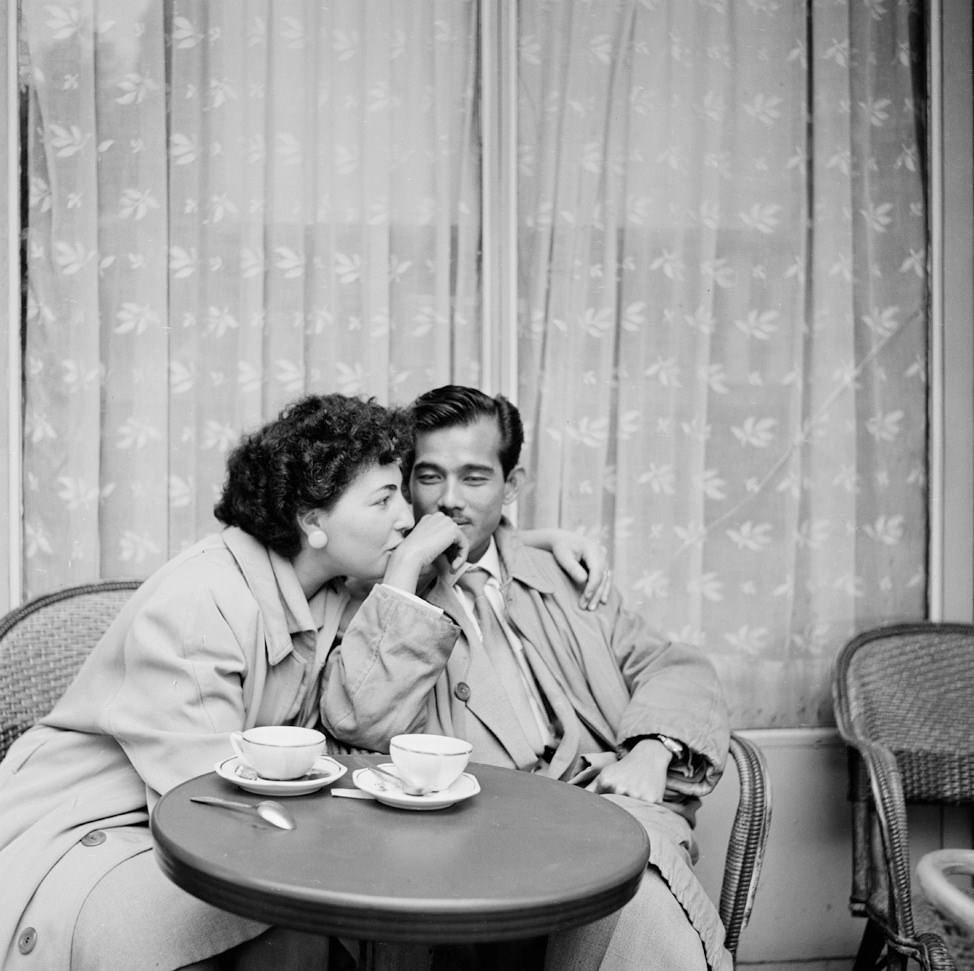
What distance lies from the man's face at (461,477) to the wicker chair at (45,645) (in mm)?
797

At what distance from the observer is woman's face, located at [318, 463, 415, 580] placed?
2.45m

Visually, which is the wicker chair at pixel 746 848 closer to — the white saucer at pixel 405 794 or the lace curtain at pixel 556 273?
the white saucer at pixel 405 794

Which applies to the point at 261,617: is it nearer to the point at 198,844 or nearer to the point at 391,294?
the point at 198,844

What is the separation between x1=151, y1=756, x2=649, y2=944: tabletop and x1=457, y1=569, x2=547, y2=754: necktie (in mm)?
751

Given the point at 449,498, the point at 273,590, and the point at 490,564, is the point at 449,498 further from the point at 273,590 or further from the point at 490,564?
the point at 273,590

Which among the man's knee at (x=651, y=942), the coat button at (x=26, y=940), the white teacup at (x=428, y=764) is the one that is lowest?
the man's knee at (x=651, y=942)

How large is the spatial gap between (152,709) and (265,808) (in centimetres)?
45

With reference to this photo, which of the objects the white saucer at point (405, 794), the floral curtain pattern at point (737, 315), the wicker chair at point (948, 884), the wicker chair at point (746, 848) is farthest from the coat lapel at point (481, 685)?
the wicker chair at point (948, 884)

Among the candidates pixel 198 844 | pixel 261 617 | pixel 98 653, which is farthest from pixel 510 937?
pixel 98 653

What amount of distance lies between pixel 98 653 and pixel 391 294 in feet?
4.49

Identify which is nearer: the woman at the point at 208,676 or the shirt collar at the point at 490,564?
the woman at the point at 208,676

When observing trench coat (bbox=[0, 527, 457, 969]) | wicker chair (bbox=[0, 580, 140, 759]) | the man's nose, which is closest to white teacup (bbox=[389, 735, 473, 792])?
trench coat (bbox=[0, 527, 457, 969])

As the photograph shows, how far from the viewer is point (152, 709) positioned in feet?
6.92

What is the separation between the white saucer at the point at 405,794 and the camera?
5.98 feet
